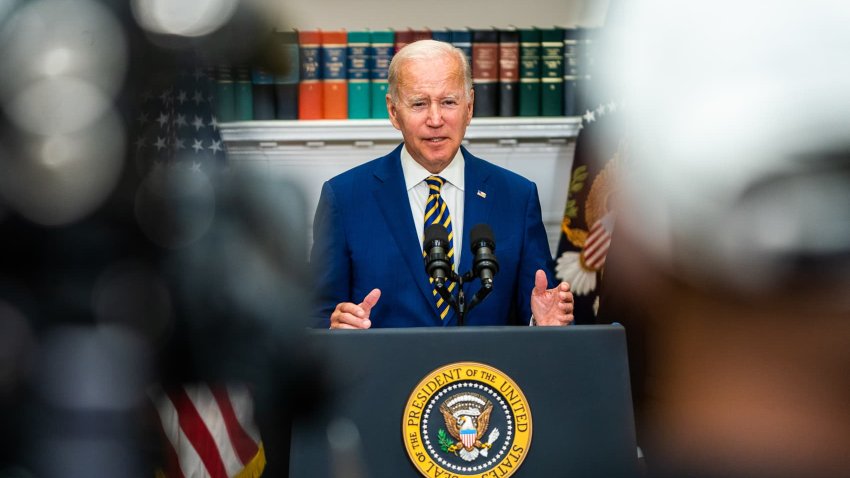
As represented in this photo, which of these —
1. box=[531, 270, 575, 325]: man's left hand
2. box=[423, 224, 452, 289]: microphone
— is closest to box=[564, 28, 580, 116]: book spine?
box=[531, 270, 575, 325]: man's left hand

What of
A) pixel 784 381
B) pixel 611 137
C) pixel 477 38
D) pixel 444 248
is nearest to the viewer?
pixel 784 381

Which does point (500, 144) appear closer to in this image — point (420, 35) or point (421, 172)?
point (420, 35)

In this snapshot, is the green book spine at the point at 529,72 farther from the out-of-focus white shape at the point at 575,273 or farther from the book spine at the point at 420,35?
the out-of-focus white shape at the point at 575,273

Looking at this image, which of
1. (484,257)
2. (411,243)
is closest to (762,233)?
(484,257)

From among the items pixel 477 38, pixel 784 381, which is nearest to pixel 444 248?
pixel 784 381

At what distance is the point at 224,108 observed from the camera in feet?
0.93

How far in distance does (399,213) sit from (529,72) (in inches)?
40.7

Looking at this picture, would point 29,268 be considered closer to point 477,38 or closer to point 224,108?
point 224,108

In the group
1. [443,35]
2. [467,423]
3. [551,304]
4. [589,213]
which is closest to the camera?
[467,423]

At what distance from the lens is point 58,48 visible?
26cm

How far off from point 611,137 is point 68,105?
2376 millimetres

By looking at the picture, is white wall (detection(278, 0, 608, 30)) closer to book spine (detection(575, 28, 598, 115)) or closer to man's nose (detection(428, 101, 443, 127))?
book spine (detection(575, 28, 598, 115))

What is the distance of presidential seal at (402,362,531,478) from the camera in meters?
1.21

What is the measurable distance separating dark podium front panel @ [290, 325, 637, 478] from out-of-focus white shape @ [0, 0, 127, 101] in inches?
37.2
